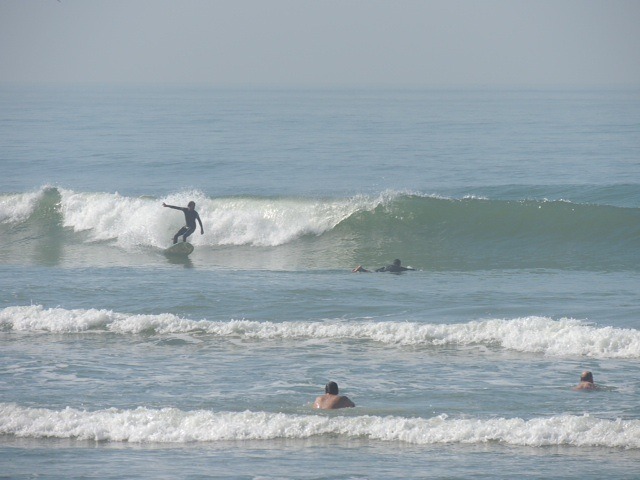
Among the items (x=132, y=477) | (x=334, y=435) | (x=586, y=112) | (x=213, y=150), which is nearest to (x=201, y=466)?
(x=132, y=477)

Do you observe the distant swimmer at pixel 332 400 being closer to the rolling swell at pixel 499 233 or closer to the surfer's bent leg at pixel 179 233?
the rolling swell at pixel 499 233

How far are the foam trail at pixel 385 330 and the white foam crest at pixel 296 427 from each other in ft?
13.1

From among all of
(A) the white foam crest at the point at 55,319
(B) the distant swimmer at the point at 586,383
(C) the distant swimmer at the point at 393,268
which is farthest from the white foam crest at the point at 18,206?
(B) the distant swimmer at the point at 586,383

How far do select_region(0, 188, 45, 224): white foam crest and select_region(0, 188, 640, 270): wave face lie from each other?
0.07 meters

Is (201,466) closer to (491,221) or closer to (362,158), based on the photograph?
(491,221)

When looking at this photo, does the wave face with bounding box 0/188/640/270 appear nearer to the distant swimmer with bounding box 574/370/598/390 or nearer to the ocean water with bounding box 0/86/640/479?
the ocean water with bounding box 0/86/640/479

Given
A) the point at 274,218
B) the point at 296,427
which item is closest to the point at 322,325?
the point at 296,427

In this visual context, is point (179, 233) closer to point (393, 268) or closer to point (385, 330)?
point (393, 268)

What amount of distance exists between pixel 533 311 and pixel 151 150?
123 feet

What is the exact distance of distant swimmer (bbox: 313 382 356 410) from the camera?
1288 centimetres

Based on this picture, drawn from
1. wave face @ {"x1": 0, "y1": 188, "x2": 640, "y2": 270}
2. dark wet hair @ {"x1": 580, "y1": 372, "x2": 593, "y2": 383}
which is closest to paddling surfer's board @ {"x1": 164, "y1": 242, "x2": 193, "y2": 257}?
wave face @ {"x1": 0, "y1": 188, "x2": 640, "y2": 270}

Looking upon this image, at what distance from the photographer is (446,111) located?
9412 cm

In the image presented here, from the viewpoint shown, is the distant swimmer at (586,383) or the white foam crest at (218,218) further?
the white foam crest at (218,218)

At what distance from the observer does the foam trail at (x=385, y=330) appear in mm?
16016
